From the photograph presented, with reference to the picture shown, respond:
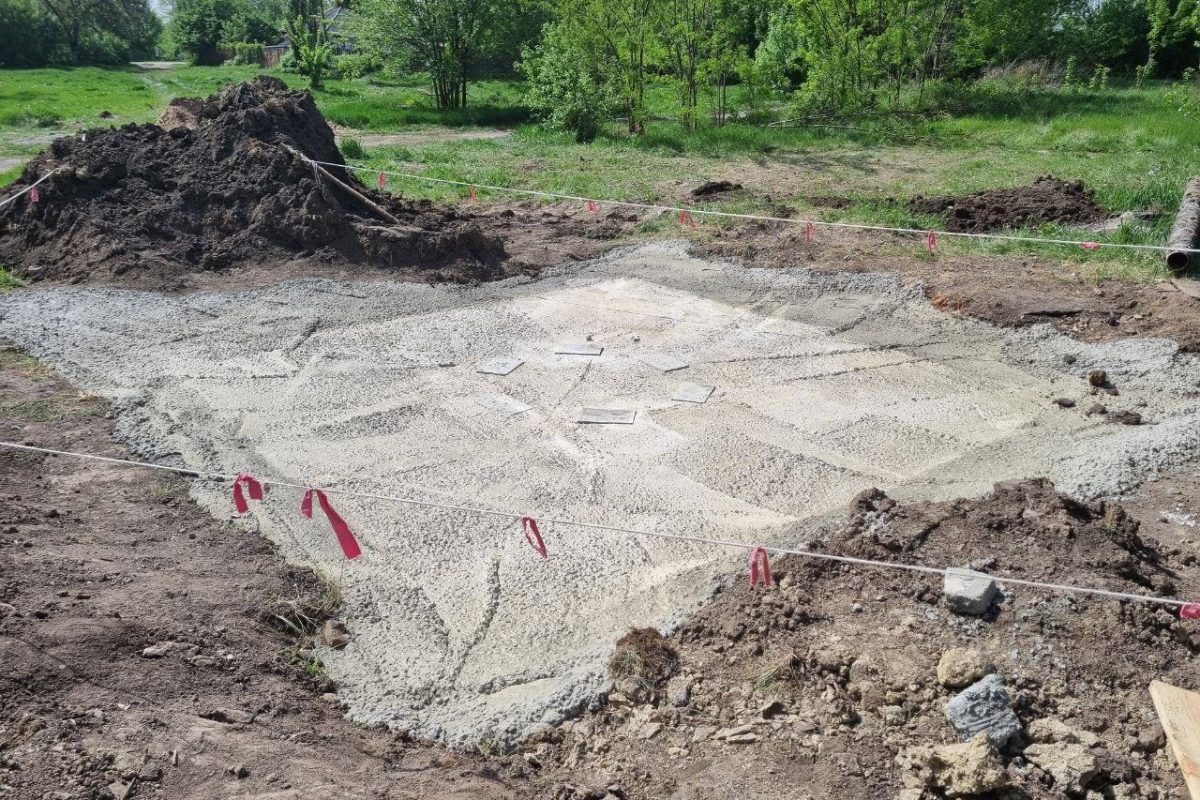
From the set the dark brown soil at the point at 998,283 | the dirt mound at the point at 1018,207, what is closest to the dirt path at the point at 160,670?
the dark brown soil at the point at 998,283

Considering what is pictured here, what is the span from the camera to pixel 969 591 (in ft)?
17.3

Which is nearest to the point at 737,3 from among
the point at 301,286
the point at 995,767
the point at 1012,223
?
the point at 1012,223

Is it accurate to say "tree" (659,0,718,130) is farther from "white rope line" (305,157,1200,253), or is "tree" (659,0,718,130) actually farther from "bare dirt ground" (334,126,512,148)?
"white rope line" (305,157,1200,253)

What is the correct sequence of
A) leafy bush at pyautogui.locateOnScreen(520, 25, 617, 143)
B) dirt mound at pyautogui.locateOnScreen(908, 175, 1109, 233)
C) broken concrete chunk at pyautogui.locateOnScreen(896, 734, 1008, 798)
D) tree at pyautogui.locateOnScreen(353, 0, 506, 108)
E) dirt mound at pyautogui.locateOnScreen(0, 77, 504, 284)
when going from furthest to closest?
tree at pyautogui.locateOnScreen(353, 0, 506, 108) → leafy bush at pyautogui.locateOnScreen(520, 25, 617, 143) → dirt mound at pyautogui.locateOnScreen(908, 175, 1109, 233) → dirt mound at pyautogui.locateOnScreen(0, 77, 504, 284) → broken concrete chunk at pyautogui.locateOnScreen(896, 734, 1008, 798)

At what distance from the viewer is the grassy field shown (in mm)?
15914

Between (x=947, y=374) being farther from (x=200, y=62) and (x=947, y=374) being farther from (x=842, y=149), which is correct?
(x=200, y=62)

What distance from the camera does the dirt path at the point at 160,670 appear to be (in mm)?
4137

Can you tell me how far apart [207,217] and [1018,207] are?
42.4ft

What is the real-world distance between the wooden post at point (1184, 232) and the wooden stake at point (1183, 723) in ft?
24.9

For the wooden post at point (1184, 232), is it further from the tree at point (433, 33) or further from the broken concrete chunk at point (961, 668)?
the tree at point (433, 33)

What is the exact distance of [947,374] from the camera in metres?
9.46

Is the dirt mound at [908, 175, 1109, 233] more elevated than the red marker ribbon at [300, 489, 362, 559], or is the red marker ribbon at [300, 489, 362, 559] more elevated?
the dirt mound at [908, 175, 1109, 233]

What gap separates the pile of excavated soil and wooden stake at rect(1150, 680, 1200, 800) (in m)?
0.12

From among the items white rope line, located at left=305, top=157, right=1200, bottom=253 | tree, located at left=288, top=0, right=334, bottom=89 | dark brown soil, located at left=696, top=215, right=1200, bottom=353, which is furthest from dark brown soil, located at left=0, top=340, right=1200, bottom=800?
tree, located at left=288, top=0, right=334, bottom=89
